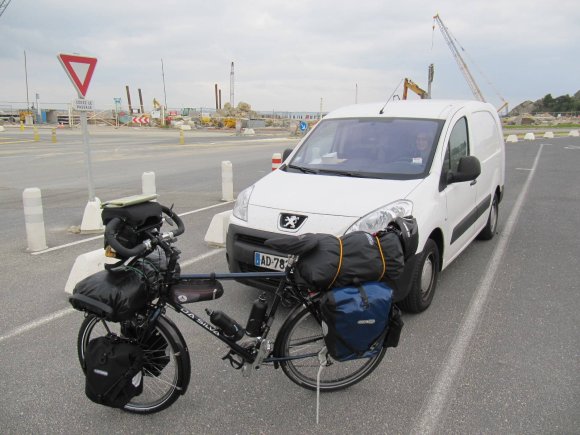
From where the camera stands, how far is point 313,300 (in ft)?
9.00

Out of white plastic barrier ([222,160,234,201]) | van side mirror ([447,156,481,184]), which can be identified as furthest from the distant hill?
van side mirror ([447,156,481,184])

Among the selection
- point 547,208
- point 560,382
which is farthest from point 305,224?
point 547,208

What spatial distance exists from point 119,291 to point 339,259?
118cm

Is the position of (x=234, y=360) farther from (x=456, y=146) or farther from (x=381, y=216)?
(x=456, y=146)

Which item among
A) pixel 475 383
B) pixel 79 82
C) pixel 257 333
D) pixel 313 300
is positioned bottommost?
pixel 475 383

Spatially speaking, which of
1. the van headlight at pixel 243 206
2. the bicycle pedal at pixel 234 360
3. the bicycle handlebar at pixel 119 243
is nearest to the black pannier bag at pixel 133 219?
the bicycle handlebar at pixel 119 243

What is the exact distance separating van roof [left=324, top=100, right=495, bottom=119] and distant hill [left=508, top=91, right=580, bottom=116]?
102322 mm

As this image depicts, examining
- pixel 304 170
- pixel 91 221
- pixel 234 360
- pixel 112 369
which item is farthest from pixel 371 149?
pixel 91 221

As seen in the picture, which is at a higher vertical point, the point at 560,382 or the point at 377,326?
the point at 377,326

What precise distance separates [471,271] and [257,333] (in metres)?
3.43

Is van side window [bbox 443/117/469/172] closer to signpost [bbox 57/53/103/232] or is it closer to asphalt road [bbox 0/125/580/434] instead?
asphalt road [bbox 0/125/580/434]

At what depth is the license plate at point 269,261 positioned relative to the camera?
150 inches

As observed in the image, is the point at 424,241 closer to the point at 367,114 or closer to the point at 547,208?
the point at 367,114

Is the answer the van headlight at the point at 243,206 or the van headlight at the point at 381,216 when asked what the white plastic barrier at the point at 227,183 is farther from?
the van headlight at the point at 381,216
